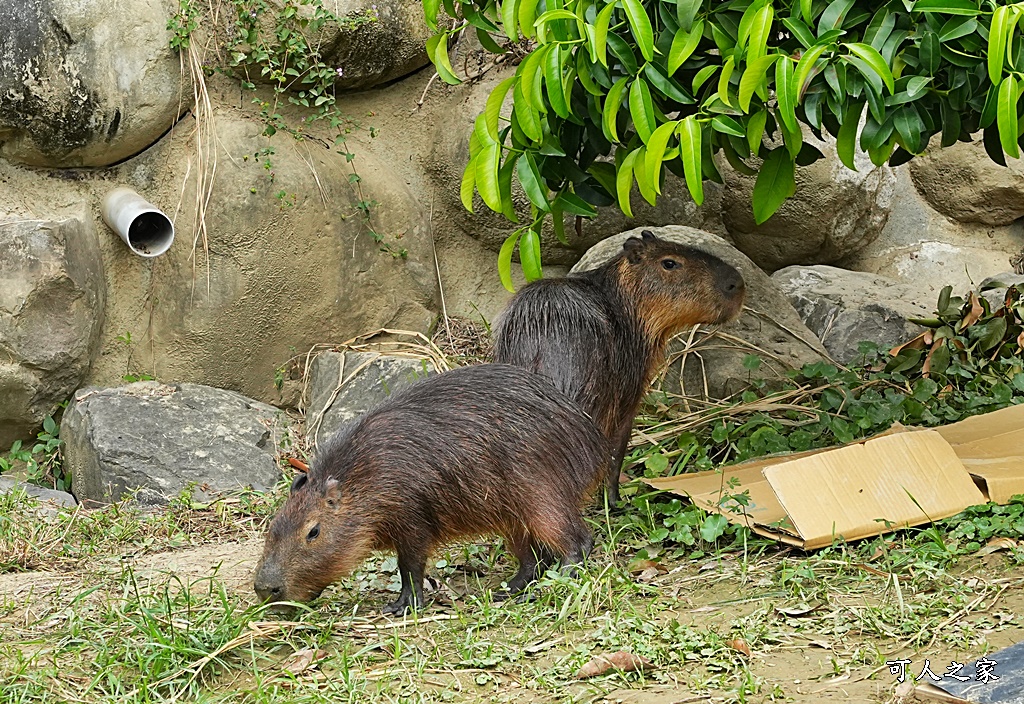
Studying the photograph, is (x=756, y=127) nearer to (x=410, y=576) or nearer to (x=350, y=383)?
(x=410, y=576)

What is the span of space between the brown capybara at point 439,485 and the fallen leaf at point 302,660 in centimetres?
23

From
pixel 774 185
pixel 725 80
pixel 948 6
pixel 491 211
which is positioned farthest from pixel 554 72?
pixel 491 211

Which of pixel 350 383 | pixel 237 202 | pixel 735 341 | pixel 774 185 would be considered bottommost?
pixel 735 341

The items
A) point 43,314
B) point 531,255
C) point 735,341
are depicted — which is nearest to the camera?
point 531,255

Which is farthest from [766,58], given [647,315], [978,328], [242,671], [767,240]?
[767,240]

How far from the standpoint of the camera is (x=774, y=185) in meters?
3.44

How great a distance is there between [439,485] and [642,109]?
132 centimetres

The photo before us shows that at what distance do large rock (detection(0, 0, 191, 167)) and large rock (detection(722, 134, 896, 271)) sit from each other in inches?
117

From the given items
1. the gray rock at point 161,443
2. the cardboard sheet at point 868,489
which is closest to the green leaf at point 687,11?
the cardboard sheet at point 868,489

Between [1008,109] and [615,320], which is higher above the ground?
[1008,109]

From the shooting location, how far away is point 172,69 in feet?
17.3

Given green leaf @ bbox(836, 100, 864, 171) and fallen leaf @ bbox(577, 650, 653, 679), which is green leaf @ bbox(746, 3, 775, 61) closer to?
green leaf @ bbox(836, 100, 864, 171)

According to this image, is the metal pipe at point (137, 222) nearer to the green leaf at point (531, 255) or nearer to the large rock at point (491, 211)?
the large rock at point (491, 211)

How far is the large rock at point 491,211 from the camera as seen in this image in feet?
19.2
